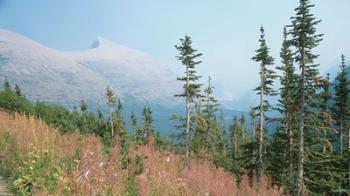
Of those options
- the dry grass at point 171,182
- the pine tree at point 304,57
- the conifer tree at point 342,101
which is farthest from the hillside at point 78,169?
the conifer tree at point 342,101

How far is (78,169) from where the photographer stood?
23.5 ft

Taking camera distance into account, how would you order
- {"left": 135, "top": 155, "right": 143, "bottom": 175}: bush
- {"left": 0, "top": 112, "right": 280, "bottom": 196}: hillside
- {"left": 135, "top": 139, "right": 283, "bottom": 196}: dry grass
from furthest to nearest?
1. {"left": 135, "top": 155, "right": 143, "bottom": 175}: bush
2. {"left": 135, "top": 139, "right": 283, "bottom": 196}: dry grass
3. {"left": 0, "top": 112, "right": 280, "bottom": 196}: hillside

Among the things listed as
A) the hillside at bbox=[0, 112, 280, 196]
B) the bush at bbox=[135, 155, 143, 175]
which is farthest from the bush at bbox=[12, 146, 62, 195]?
the bush at bbox=[135, 155, 143, 175]

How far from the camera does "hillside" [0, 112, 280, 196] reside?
691 centimetres

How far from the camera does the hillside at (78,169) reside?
691cm

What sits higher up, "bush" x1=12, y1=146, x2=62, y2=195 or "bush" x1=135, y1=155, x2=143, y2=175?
"bush" x1=12, y1=146, x2=62, y2=195

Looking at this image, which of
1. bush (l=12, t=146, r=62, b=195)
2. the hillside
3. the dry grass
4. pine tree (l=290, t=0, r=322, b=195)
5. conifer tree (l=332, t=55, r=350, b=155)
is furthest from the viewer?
conifer tree (l=332, t=55, r=350, b=155)

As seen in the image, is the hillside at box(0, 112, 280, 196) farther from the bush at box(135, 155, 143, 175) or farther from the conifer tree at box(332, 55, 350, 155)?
the conifer tree at box(332, 55, 350, 155)

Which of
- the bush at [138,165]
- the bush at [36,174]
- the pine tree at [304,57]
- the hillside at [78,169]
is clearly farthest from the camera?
the pine tree at [304,57]

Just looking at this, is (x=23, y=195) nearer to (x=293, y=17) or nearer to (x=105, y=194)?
(x=105, y=194)

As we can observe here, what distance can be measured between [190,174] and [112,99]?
59333mm

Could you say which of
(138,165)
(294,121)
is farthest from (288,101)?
(138,165)

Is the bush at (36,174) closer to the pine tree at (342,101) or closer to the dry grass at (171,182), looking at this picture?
the dry grass at (171,182)

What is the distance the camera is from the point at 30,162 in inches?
320
